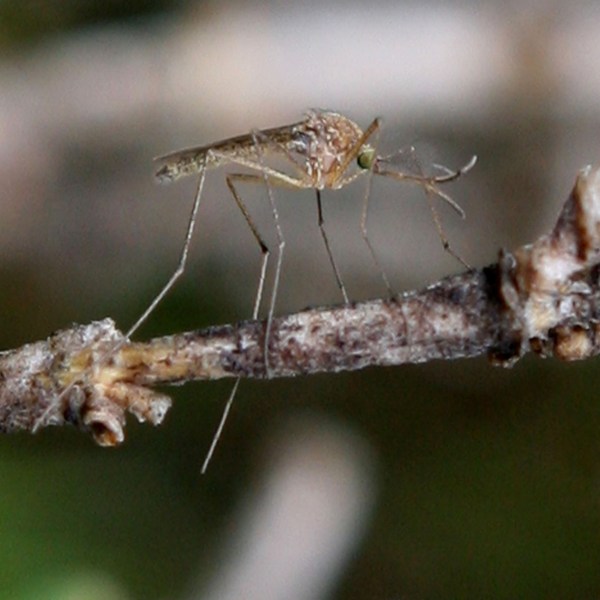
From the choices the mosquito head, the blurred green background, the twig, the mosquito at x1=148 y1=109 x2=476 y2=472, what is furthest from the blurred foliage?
the twig

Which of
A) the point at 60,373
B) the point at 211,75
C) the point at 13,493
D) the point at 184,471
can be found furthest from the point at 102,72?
the point at 60,373

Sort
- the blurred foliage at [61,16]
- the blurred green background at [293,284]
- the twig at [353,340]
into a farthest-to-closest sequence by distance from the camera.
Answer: the blurred foliage at [61,16]
the blurred green background at [293,284]
the twig at [353,340]

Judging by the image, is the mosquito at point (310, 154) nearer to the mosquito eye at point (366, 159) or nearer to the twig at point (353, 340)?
the mosquito eye at point (366, 159)

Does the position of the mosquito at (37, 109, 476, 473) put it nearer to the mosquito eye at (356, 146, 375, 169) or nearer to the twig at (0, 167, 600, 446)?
the mosquito eye at (356, 146, 375, 169)

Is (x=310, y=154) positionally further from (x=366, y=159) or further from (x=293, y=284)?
(x=293, y=284)

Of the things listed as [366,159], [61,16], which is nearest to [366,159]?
[366,159]

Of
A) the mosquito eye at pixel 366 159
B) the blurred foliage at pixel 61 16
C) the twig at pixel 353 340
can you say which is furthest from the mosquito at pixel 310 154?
the blurred foliage at pixel 61 16
